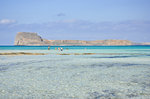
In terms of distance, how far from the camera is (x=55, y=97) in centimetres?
959

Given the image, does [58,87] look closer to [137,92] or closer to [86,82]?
[86,82]

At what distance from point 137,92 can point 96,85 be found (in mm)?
2480

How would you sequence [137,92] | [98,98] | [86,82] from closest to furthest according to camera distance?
[98,98] → [137,92] → [86,82]

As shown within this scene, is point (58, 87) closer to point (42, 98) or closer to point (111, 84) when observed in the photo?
point (42, 98)

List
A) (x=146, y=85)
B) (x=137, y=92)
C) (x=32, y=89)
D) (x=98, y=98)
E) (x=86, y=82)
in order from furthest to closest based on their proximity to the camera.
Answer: (x=86, y=82) → (x=146, y=85) → (x=32, y=89) → (x=137, y=92) → (x=98, y=98)

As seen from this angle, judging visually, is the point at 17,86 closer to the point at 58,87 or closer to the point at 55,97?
the point at 58,87

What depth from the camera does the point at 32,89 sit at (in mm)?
11102

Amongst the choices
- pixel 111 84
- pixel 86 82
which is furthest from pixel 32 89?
pixel 111 84

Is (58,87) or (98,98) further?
(58,87)

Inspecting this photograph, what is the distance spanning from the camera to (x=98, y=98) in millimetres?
9352

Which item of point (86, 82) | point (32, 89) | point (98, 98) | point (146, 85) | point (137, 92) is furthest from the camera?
point (86, 82)

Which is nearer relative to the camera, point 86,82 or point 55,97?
point 55,97

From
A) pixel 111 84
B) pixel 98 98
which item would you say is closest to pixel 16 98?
pixel 98 98

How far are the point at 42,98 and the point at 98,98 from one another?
8.15 feet
